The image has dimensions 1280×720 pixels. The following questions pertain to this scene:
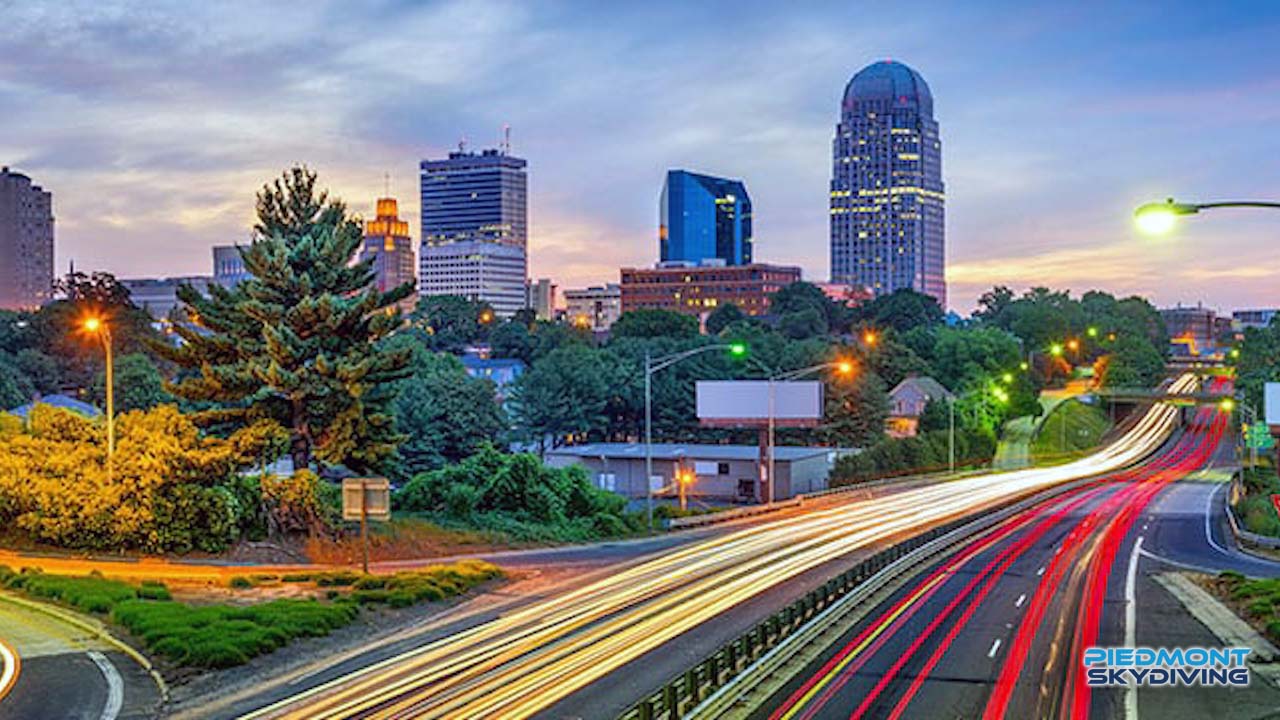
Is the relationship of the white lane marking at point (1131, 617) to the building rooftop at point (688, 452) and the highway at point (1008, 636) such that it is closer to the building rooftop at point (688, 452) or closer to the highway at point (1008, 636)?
the highway at point (1008, 636)

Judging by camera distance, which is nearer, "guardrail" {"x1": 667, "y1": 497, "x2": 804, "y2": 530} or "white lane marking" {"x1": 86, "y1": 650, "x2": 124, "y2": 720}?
"white lane marking" {"x1": 86, "y1": 650, "x2": 124, "y2": 720}

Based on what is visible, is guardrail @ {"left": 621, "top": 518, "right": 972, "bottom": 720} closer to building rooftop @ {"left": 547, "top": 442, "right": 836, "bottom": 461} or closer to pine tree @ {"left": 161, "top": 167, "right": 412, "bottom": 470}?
pine tree @ {"left": 161, "top": 167, "right": 412, "bottom": 470}

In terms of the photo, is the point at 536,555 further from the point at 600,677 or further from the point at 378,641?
the point at 600,677

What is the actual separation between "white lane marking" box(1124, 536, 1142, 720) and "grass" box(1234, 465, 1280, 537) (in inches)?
497

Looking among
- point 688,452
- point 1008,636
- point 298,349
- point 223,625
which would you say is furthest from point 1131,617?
point 688,452

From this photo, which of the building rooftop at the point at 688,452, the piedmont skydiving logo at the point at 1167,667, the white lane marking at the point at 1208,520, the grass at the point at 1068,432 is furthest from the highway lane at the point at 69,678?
the grass at the point at 1068,432

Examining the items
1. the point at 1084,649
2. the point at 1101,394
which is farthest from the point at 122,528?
the point at 1101,394

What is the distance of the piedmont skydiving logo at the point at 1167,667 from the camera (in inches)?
933

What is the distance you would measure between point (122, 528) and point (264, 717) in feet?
66.7

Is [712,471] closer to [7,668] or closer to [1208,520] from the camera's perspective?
[1208,520]

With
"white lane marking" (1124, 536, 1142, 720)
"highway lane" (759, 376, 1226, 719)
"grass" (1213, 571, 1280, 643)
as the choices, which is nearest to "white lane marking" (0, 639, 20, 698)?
"highway lane" (759, 376, 1226, 719)

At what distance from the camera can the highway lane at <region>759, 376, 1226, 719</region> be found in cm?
2164

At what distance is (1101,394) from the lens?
148750 mm

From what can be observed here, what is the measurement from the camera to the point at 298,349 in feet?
140
